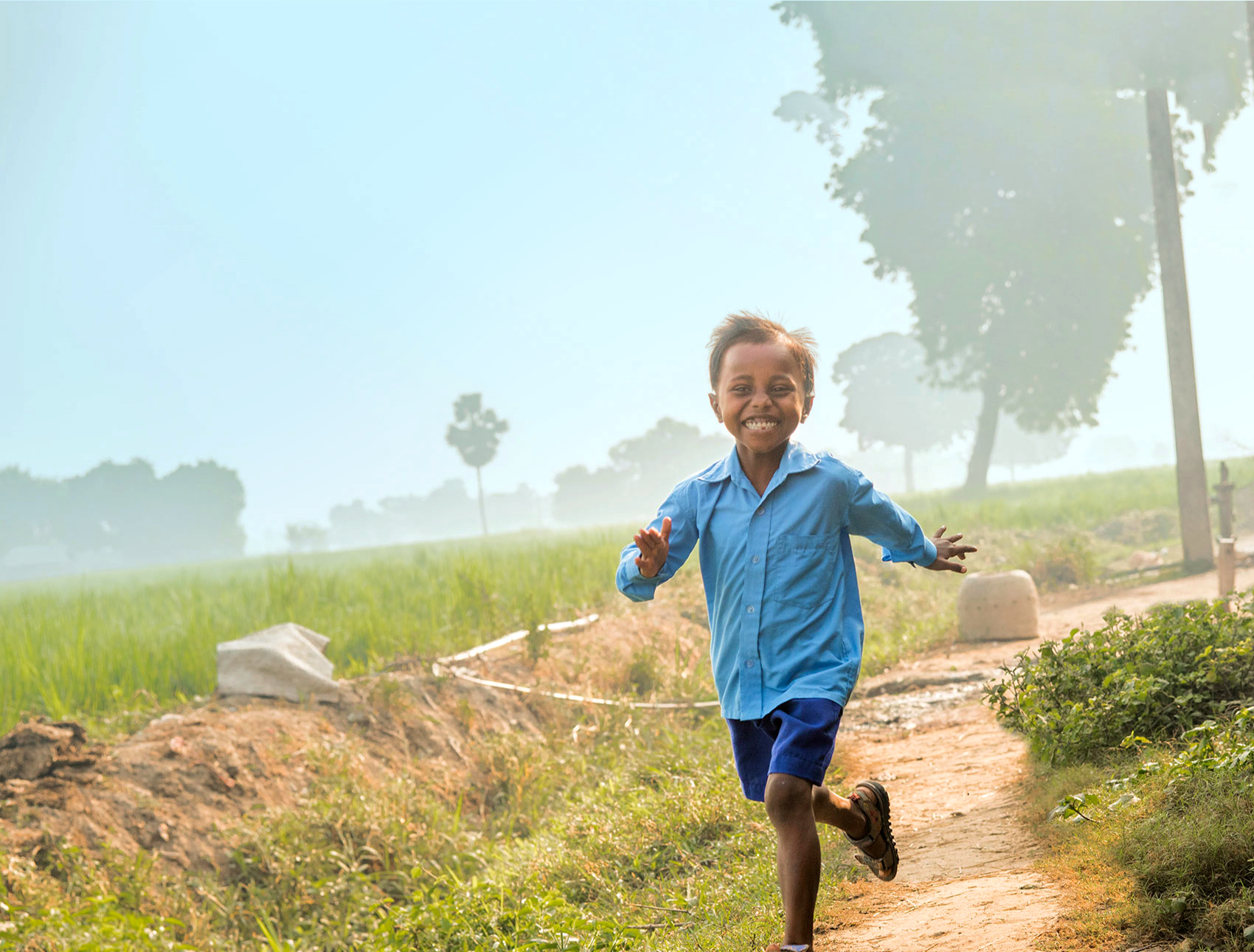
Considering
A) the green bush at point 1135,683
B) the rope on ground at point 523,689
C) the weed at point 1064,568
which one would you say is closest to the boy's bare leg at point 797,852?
the green bush at point 1135,683

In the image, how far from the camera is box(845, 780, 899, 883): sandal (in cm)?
356

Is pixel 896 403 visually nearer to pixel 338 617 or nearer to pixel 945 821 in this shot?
pixel 338 617

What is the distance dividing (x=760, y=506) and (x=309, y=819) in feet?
15.0

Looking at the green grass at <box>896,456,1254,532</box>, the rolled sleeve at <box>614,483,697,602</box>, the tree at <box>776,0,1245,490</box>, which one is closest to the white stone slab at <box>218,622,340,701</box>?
the rolled sleeve at <box>614,483,697,602</box>

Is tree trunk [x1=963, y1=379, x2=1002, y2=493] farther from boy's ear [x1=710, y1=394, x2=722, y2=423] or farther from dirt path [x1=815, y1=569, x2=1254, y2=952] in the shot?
boy's ear [x1=710, y1=394, x2=722, y2=423]

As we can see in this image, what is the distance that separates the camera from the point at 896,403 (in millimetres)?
80312

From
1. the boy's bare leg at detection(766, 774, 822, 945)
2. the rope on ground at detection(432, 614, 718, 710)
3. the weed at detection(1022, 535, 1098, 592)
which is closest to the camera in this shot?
the boy's bare leg at detection(766, 774, 822, 945)

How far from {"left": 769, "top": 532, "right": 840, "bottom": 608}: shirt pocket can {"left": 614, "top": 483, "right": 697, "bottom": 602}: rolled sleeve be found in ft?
1.04

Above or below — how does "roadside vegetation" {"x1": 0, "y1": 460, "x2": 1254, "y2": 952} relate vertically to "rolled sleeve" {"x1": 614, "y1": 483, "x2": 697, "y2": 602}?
below

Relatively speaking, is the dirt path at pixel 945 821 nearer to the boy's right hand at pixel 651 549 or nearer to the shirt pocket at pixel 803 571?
the shirt pocket at pixel 803 571

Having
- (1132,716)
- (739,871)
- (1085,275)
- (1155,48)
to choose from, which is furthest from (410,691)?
(1085,275)

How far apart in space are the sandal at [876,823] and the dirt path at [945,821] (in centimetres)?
18

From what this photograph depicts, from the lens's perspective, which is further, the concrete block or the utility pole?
the utility pole

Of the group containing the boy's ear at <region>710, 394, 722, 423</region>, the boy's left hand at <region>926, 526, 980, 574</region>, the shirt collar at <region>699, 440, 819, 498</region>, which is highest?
the boy's ear at <region>710, 394, 722, 423</region>
